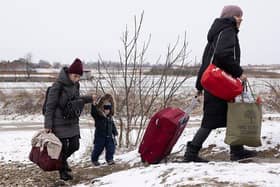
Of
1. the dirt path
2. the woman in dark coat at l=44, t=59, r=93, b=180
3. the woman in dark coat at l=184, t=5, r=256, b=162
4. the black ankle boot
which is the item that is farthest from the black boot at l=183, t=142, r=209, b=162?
the black ankle boot

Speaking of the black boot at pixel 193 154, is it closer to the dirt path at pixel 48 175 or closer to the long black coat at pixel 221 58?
the long black coat at pixel 221 58

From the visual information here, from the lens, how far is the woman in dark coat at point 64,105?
5.49 meters

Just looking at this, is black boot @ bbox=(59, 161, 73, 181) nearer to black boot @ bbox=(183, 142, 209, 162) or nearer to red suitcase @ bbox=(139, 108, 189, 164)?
red suitcase @ bbox=(139, 108, 189, 164)

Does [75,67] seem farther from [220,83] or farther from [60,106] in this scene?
[220,83]

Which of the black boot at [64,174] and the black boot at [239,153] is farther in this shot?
the black boot at [64,174]

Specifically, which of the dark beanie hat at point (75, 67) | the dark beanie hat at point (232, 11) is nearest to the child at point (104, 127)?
the dark beanie hat at point (75, 67)

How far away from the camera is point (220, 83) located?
4.92 meters

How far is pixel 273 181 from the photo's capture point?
3938mm

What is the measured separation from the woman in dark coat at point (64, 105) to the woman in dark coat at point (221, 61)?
58.4 inches

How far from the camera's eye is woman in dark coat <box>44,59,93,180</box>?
5.49m

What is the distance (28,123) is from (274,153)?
13752 millimetres

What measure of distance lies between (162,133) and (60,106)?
1296 millimetres

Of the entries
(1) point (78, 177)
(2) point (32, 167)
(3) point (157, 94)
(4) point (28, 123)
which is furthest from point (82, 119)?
(1) point (78, 177)

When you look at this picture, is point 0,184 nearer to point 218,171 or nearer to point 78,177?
point 78,177
